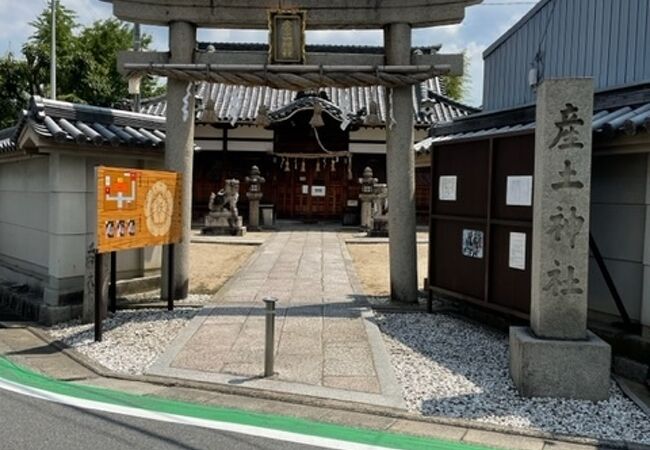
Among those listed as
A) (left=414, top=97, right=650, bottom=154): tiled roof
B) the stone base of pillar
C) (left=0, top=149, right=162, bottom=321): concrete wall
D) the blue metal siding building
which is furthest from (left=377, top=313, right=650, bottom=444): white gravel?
(left=0, top=149, right=162, bottom=321): concrete wall

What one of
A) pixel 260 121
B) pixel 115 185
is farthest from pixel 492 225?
pixel 260 121

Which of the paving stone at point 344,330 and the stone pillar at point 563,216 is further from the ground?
the stone pillar at point 563,216

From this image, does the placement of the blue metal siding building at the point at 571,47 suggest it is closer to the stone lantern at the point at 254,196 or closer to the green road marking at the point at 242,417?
the green road marking at the point at 242,417

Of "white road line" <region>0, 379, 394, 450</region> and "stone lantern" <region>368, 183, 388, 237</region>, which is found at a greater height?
"stone lantern" <region>368, 183, 388, 237</region>

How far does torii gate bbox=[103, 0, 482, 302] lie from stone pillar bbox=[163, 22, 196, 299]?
0.02m

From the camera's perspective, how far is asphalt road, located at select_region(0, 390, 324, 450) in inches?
166

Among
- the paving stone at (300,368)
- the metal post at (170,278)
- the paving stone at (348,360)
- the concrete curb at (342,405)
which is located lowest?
the concrete curb at (342,405)

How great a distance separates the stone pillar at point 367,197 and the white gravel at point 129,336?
14.7m

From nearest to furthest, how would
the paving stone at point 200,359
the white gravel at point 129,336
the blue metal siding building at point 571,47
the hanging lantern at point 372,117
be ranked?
1. the paving stone at point 200,359
2. the white gravel at point 129,336
3. the blue metal siding building at point 571,47
4. the hanging lantern at point 372,117

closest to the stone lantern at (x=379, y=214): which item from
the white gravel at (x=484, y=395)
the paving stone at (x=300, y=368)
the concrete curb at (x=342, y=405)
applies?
the white gravel at (x=484, y=395)

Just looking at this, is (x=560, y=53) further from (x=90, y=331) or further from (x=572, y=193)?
(x=90, y=331)

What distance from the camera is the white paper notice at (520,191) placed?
6784 mm

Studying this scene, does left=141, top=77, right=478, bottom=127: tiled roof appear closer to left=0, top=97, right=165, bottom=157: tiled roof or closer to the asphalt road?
left=0, top=97, right=165, bottom=157: tiled roof

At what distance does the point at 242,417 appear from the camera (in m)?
4.79
